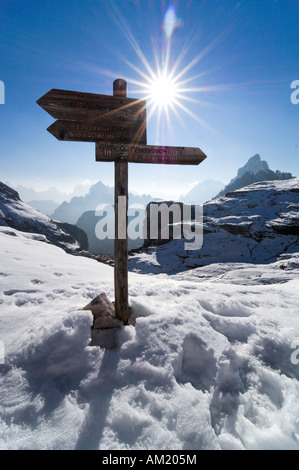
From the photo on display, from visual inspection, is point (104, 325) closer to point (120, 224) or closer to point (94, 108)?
point (120, 224)

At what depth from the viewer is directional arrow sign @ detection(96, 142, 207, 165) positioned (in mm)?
3499

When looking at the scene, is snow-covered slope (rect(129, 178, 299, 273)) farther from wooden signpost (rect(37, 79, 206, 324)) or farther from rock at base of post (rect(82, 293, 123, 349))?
wooden signpost (rect(37, 79, 206, 324))

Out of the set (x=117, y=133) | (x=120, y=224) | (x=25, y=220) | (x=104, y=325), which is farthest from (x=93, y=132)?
(x=25, y=220)

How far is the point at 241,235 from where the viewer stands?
2231 inches

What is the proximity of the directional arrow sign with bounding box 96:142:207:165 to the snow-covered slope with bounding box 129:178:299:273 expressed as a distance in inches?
1611

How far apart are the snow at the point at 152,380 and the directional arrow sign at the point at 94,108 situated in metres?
3.31

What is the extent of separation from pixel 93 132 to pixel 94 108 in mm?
423

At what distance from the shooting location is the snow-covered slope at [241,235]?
1895 inches

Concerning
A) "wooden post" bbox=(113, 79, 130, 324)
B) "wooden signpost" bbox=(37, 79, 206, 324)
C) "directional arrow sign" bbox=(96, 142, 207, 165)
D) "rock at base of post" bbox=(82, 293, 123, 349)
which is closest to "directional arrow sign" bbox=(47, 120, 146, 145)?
"wooden signpost" bbox=(37, 79, 206, 324)

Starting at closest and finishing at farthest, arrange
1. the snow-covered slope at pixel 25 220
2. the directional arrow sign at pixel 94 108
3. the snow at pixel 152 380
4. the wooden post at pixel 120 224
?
the snow at pixel 152 380 → the directional arrow sign at pixel 94 108 → the wooden post at pixel 120 224 → the snow-covered slope at pixel 25 220

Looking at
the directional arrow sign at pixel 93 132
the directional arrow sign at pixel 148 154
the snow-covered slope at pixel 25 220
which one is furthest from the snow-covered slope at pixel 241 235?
the directional arrow sign at pixel 93 132

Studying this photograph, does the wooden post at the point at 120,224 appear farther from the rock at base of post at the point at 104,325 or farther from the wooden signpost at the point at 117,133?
the rock at base of post at the point at 104,325

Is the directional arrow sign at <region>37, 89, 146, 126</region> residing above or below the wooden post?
above

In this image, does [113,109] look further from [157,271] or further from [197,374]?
[157,271]
